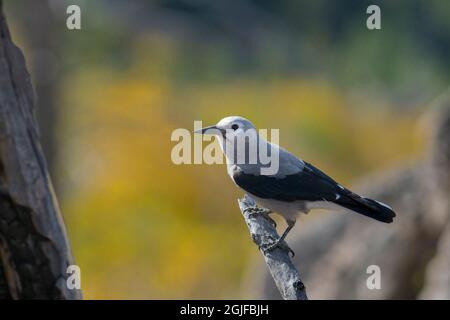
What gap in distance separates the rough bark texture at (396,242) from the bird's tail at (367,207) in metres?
2.96

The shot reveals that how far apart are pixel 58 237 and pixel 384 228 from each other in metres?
4.70

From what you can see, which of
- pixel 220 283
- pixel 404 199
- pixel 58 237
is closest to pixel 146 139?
pixel 220 283

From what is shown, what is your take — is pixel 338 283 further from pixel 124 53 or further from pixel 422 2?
pixel 422 2

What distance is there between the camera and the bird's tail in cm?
435

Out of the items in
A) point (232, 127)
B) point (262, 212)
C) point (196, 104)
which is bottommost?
point (196, 104)

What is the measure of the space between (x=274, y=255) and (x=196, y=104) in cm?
1143

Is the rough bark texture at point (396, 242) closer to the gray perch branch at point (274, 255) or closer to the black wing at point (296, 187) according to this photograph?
the gray perch branch at point (274, 255)

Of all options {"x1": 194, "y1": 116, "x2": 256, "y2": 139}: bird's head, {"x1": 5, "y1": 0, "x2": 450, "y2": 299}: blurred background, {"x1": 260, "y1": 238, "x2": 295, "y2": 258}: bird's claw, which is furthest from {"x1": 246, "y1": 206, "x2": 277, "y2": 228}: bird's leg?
{"x1": 5, "y1": 0, "x2": 450, "y2": 299}: blurred background

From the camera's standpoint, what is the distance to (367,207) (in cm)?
442

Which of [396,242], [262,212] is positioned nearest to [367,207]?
[262,212]

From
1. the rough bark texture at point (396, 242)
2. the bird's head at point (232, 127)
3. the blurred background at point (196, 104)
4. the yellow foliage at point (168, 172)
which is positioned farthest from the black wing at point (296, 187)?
the yellow foliage at point (168, 172)

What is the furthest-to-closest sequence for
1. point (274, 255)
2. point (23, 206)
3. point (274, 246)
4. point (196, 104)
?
point (196, 104), point (274, 246), point (274, 255), point (23, 206)

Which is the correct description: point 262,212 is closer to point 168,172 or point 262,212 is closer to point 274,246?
point 274,246

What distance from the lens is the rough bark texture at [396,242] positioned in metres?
7.53
